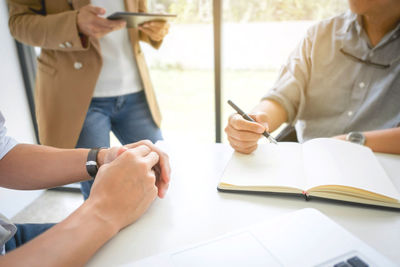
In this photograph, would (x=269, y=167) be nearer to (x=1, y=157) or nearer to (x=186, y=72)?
(x=1, y=157)

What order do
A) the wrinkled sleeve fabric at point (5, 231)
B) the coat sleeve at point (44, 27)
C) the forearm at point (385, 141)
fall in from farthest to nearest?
the coat sleeve at point (44, 27), the forearm at point (385, 141), the wrinkled sleeve fabric at point (5, 231)

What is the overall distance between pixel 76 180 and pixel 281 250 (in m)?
0.57

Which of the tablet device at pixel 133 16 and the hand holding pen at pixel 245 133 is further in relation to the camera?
the tablet device at pixel 133 16

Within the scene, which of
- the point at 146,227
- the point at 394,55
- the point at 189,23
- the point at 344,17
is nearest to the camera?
the point at 146,227

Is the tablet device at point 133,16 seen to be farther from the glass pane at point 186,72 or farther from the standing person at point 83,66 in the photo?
the glass pane at point 186,72

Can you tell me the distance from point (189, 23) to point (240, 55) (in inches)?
22.9

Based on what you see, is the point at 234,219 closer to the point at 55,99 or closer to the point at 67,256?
the point at 67,256

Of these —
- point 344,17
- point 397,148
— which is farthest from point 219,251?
point 344,17

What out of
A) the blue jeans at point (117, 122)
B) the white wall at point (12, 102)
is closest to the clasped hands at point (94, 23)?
the blue jeans at point (117, 122)

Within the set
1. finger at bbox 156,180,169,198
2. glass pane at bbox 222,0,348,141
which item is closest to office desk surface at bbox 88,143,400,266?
finger at bbox 156,180,169,198

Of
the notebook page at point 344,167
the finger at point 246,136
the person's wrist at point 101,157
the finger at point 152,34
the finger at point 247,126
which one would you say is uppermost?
the finger at point 152,34

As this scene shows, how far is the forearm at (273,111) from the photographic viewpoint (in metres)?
1.09

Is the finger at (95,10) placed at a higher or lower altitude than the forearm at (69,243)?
higher

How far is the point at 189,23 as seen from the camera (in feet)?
6.82
